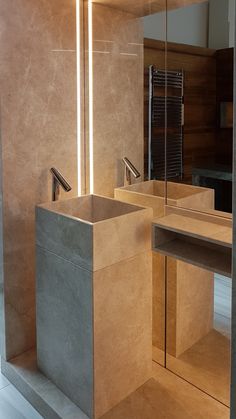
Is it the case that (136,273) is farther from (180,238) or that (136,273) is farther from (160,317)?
(160,317)

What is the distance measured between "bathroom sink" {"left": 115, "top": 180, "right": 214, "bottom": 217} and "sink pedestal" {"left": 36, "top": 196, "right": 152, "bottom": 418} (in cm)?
17

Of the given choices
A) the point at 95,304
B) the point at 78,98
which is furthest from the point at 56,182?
the point at 95,304

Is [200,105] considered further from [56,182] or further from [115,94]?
[56,182]

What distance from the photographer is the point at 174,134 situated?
2.17 meters

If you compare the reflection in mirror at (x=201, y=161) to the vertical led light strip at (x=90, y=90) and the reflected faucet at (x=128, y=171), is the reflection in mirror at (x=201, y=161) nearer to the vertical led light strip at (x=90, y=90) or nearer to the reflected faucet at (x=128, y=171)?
the reflected faucet at (x=128, y=171)

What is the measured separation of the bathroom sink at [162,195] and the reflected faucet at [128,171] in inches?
1.8

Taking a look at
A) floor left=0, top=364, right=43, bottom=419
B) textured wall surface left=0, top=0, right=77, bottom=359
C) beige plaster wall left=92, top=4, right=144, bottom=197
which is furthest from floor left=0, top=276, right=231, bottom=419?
beige plaster wall left=92, top=4, right=144, bottom=197

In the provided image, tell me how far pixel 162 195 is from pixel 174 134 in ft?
1.15

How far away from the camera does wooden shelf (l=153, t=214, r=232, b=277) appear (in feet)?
6.03

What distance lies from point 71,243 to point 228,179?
0.79 metres

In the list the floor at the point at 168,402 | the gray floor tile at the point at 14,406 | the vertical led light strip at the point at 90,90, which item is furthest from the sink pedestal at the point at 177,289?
the gray floor tile at the point at 14,406

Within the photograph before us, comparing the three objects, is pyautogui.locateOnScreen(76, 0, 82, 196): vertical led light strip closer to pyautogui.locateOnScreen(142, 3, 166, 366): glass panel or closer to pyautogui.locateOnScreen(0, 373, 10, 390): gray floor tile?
pyautogui.locateOnScreen(142, 3, 166, 366): glass panel

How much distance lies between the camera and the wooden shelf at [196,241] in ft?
6.03

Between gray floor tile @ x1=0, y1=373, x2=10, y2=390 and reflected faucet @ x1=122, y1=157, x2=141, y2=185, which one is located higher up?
reflected faucet @ x1=122, y1=157, x2=141, y2=185
